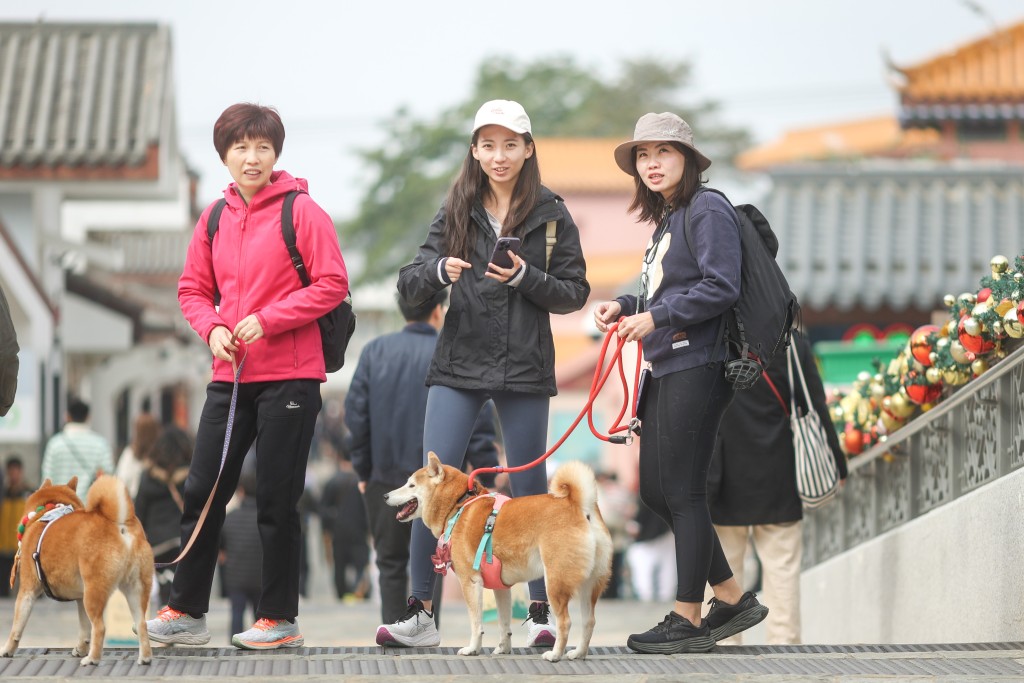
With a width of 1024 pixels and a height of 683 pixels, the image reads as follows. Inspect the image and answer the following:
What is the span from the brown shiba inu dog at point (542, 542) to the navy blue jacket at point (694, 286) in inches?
24.8

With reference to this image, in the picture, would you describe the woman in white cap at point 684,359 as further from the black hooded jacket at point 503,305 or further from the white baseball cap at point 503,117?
the white baseball cap at point 503,117

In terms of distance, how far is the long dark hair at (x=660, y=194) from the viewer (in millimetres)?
6164

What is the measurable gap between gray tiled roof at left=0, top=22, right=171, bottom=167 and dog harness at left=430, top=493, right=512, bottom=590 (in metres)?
11.7

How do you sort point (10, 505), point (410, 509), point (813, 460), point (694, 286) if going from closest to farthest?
point (694, 286), point (410, 509), point (813, 460), point (10, 505)

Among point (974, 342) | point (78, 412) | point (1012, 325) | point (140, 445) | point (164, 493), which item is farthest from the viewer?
point (78, 412)

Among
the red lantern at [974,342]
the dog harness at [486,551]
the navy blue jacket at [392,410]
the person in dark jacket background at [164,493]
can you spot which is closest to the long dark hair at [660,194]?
the dog harness at [486,551]

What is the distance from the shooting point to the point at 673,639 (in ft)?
19.7

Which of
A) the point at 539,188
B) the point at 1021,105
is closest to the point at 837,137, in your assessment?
the point at 1021,105

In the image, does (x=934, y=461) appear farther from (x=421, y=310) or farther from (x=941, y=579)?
(x=421, y=310)

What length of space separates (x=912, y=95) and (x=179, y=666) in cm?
1951

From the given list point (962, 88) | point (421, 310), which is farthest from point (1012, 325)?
point (962, 88)

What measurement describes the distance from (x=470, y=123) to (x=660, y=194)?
38.6m

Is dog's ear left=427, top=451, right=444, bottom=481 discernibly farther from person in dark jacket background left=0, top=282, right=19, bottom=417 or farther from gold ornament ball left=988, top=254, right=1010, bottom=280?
gold ornament ball left=988, top=254, right=1010, bottom=280

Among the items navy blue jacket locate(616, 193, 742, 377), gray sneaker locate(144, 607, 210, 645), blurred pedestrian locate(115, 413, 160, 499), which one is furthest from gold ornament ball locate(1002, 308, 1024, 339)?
blurred pedestrian locate(115, 413, 160, 499)
